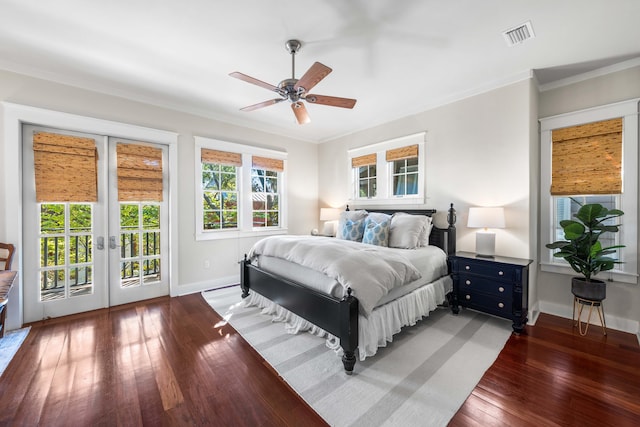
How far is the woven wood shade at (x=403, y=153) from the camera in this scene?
13.5ft

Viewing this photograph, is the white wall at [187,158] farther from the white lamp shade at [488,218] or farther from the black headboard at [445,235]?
the white lamp shade at [488,218]

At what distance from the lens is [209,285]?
4227 millimetres

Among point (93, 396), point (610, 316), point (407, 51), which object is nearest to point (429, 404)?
point (93, 396)

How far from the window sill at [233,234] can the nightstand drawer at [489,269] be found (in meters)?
3.21

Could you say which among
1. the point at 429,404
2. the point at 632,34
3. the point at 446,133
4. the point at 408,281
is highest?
the point at 632,34

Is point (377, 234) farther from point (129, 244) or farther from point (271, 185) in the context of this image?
point (129, 244)

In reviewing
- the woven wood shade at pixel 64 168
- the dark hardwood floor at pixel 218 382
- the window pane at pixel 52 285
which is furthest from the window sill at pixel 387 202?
the window pane at pixel 52 285

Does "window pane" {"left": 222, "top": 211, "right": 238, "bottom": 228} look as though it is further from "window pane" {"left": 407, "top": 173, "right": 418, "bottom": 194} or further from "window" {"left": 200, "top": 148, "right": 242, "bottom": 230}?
"window pane" {"left": 407, "top": 173, "right": 418, "bottom": 194}

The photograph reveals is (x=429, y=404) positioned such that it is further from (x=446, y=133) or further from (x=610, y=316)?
(x=446, y=133)

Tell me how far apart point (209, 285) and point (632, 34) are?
18.8 ft

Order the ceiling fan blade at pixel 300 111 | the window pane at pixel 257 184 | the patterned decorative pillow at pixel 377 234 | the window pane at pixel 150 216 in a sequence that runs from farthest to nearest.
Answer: the window pane at pixel 257 184
the window pane at pixel 150 216
the patterned decorative pillow at pixel 377 234
the ceiling fan blade at pixel 300 111

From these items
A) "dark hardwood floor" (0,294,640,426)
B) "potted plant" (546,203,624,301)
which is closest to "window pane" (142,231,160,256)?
"dark hardwood floor" (0,294,640,426)

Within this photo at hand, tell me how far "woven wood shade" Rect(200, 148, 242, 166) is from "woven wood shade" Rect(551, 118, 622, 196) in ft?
14.9

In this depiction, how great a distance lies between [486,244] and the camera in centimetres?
315
